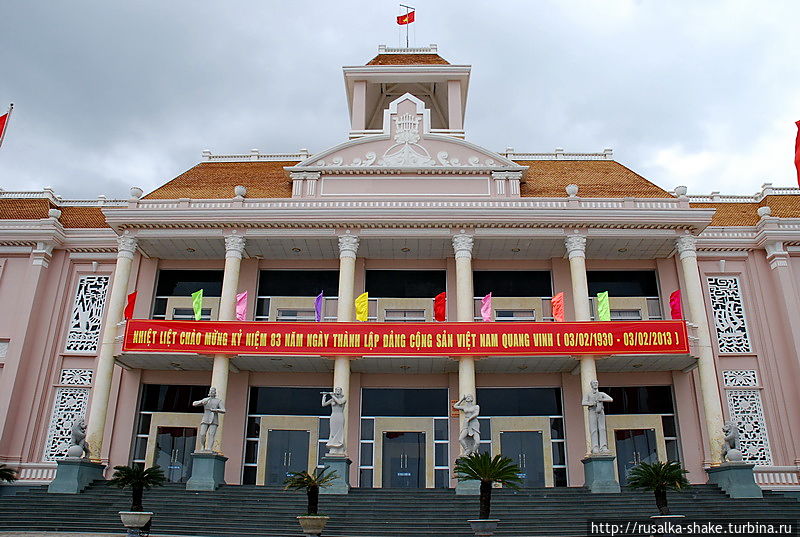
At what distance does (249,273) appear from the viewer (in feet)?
79.3

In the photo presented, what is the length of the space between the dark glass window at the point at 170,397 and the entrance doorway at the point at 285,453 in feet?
9.68

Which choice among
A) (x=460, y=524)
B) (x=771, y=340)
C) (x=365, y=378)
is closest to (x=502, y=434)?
(x=365, y=378)

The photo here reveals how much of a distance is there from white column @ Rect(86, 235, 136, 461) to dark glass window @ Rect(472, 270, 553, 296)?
12570 millimetres

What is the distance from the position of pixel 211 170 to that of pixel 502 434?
16.1 meters

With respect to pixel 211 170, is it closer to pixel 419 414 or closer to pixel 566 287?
pixel 419 414

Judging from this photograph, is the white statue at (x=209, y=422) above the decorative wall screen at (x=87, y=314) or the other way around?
the other way around

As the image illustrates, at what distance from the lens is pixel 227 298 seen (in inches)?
861

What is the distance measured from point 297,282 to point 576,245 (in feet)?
34.1

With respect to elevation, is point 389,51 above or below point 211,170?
above

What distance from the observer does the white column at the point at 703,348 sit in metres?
20.0

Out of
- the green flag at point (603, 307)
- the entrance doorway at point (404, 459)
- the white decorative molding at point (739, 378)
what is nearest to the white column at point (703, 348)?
the white decorative molding at point (739, 378)

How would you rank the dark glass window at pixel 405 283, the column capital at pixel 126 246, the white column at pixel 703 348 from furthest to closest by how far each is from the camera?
the dark glass window at pixel 405 283 → the column capital at pixel 126 246 → the white column at pixel 703 348

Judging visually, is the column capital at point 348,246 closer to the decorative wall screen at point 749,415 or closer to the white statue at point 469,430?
the white statue at point 469,430

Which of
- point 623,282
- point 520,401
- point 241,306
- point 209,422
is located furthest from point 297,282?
point 623,282
